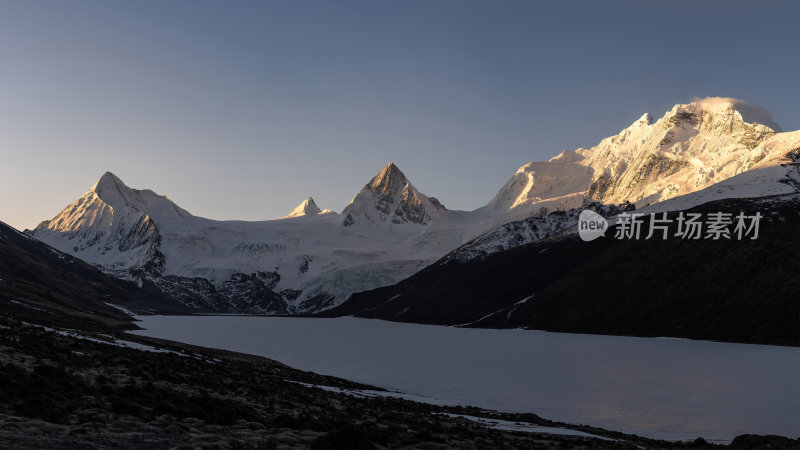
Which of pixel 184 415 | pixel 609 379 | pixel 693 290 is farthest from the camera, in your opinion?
pixel 693 290

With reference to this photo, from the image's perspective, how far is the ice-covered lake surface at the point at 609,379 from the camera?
151ft

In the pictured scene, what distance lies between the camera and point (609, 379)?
67.7 meters

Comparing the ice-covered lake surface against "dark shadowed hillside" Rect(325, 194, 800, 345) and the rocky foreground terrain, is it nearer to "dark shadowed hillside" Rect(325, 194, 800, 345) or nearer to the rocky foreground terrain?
the rocky foreground terrain

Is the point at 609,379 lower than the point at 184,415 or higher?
higher

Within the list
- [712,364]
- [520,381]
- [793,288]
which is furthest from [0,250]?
[793,288]

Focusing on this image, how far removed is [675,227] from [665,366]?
125314mm

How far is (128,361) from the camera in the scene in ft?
126

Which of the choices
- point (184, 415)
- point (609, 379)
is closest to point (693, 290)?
point (609, 379)

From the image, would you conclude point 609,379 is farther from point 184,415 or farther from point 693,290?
point 693,290

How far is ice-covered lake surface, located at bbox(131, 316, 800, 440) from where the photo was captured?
151 ft

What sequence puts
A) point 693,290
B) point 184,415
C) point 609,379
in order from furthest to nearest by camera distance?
point 693,290, point 609,379, point 184,415

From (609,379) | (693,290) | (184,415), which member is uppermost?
(693,290)

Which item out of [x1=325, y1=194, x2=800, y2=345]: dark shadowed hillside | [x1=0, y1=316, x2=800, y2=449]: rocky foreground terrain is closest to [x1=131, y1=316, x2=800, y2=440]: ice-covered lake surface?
[x1=0, y1=316, x2=800, y2=449]: rocky foreground terrain

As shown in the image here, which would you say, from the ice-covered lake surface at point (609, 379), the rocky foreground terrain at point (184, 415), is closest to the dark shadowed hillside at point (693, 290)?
the ice-covered lake surface at point (609, 379)
